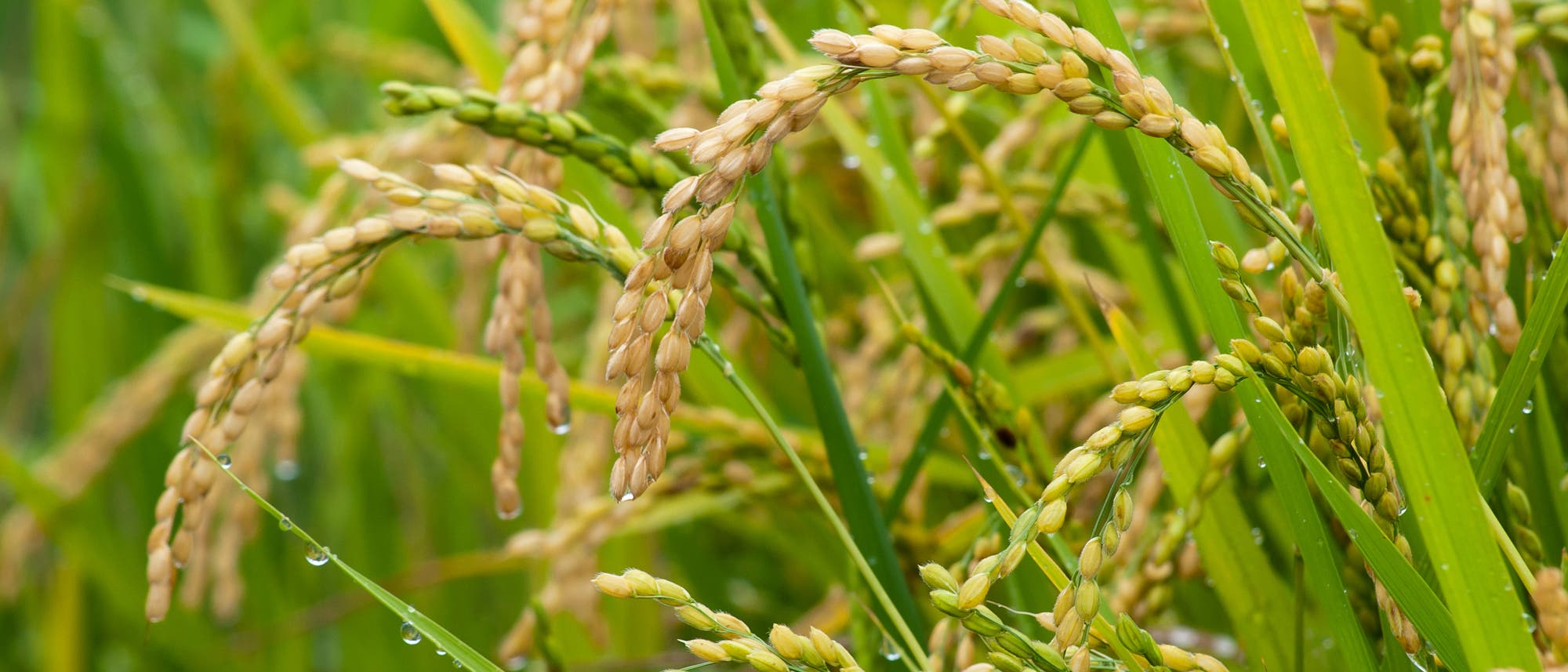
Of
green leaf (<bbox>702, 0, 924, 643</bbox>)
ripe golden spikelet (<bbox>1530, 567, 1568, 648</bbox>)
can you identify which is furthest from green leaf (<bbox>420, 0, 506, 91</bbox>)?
ripe golden spikelet (<bbox>1530, 567, 1568, 648</bbox>)

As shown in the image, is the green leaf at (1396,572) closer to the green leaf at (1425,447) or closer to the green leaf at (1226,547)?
the green leaf at (1425,447)

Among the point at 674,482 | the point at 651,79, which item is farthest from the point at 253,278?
the point at 674,482

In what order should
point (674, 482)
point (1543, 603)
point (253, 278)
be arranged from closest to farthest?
point (1543, 603), point (674, 482), point (253, 278)

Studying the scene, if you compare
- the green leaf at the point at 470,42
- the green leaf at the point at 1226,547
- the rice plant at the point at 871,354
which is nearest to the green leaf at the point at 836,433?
the rice plant at the point at 871,354

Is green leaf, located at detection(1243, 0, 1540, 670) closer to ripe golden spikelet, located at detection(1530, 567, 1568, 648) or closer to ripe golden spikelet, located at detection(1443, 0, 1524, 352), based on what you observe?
ripe golden spikelet, located at detection(1530, 567, 1568, 648)

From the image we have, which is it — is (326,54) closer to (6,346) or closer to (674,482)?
(6,346)

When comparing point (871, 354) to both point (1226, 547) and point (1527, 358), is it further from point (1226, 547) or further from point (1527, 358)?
point (1527, 358)

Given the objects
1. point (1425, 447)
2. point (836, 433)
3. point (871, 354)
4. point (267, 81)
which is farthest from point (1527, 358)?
point (267, 81)
